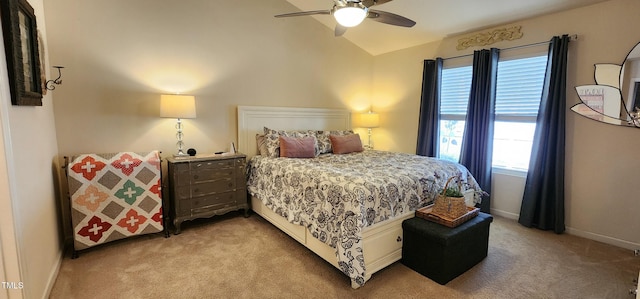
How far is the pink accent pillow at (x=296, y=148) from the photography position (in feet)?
11.6

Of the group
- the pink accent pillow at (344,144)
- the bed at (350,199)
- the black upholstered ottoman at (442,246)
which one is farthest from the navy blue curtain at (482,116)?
the pink accent pillow at (344,144)

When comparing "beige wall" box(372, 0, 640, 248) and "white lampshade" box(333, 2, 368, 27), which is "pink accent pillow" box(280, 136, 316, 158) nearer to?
"white lampshade" box(333, 2, 368, 27)

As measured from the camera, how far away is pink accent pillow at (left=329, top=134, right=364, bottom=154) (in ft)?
13.2

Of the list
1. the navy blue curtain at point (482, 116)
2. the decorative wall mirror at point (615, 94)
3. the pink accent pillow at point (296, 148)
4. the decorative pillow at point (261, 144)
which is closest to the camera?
the decorative wall mirror at point (615, 94)

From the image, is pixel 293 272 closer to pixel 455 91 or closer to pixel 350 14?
pixel 350 14

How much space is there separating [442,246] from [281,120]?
2822 millimetres

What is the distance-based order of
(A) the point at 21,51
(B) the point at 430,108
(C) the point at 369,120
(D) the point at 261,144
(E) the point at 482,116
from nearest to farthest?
(A) the point at 21,51
(E) the point at 482,116
(D) the point at 261,144
(B) the point at 430,108
(C) the point at 369,120

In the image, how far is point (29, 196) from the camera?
74.3 inches

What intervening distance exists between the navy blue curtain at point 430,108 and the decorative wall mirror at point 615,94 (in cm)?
162

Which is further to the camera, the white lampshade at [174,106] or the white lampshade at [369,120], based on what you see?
the white lampshade at [369,120]

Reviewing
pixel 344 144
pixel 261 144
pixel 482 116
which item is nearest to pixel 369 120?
pixel 344 144

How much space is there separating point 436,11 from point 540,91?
61.2 inches

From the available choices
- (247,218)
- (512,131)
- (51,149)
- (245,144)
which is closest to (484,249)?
(512,131)

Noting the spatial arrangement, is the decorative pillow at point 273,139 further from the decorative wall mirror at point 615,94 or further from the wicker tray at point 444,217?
the decorative wall mirror at point 615,94
